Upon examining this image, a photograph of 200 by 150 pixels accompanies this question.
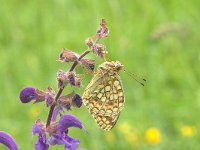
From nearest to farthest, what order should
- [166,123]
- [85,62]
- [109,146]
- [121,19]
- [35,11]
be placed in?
[85,62] < [109,146] < [166,123] < [121,19] < [35,11]

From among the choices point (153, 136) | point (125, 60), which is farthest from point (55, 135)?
point (125, 60)

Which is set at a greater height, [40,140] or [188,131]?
[188,131]

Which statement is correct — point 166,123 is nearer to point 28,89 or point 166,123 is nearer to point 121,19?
point 121,19

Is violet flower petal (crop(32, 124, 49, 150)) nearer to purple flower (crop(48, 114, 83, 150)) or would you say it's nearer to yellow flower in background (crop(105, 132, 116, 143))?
purple flower (crop(48, 114, 83, 150))

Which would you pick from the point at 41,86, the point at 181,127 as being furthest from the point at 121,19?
the point at 181,127

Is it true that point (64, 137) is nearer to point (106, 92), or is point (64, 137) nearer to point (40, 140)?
point (40, 140)

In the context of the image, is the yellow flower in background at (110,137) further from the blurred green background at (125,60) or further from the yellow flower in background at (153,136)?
the yellow flower in background at (153,136)

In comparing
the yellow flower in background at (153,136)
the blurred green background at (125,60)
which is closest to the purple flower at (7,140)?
the blurred green background at (125,60)
